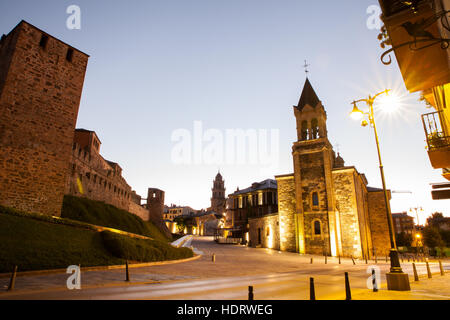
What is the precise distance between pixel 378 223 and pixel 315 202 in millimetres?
15408

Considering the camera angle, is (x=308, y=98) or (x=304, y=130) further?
(x=308, y=98)

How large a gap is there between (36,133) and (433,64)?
20738mm

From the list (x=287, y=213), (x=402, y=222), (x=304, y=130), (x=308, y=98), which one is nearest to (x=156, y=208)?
(x=287, y=213)

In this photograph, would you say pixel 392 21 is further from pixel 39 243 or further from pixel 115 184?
pixel 115 184

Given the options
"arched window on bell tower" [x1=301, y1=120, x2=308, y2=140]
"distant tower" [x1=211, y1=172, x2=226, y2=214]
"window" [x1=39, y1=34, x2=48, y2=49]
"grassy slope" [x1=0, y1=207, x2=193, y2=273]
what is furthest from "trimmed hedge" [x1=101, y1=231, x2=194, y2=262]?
"distant tower" [x1=211, y1=172, x2=226, y2=214]

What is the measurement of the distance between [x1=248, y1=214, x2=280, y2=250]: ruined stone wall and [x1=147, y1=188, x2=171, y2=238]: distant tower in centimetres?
1802

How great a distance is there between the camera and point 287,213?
110 feet

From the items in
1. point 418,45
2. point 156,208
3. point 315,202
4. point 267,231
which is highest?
point 418,45

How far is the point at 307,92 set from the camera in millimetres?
36781

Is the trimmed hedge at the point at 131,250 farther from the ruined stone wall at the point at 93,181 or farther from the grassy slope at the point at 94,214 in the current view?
the ruined stone wall at the point at 93,181

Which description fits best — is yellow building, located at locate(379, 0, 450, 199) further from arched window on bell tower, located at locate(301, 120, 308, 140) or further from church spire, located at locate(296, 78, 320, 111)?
church spire, located at locate(296, 78, 320, 111)

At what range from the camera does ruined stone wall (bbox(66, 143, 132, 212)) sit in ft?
76.4

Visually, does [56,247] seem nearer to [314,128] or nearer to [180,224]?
[314,128]
